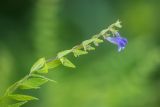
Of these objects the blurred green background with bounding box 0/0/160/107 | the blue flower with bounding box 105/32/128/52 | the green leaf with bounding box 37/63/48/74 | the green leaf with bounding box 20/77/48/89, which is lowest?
the green leaf with bounding box 20/77/48/89

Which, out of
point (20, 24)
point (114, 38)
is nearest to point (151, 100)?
point (20, 24)

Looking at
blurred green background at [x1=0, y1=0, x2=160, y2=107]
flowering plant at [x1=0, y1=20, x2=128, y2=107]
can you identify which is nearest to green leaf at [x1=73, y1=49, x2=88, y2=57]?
flowering plant at [x1=0, y1=20, x2=128, y2=107]

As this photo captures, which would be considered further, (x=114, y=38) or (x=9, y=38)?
(x=9, y=38)

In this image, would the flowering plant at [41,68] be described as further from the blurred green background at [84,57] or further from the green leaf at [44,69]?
the blurred green background at [84,57]

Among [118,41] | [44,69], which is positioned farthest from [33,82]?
[118,41]

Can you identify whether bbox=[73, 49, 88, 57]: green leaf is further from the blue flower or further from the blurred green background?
the blurred green background

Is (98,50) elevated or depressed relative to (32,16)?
depressed

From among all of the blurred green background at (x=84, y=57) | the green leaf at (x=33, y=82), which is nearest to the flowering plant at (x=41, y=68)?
the green leaf at (x=33, y=82)

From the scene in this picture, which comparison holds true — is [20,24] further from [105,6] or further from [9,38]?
[105,6]
